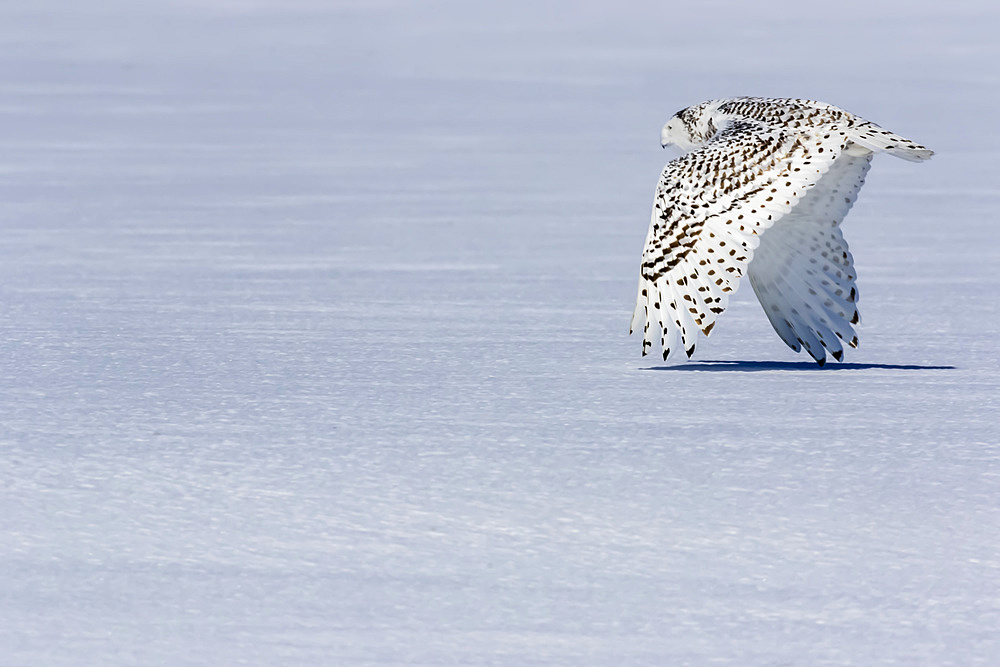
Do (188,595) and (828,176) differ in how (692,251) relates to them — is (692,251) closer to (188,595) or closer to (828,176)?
(828,176)

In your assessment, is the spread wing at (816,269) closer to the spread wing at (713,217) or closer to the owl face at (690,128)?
the spread wing at (713,217)

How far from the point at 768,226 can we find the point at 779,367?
25.6 inches

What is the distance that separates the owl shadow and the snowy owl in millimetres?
58

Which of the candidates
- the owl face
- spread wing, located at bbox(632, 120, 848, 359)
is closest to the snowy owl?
spread wing, located at bbox(632, 120, 848, 359)

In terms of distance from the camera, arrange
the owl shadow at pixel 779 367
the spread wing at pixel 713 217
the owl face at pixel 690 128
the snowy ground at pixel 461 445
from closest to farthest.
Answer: the snowy ground at pixel 461 445 < the spread wing at pixel 713 217 < the owl shadow at pixel 779 367 < the owl face at pixel 690 128

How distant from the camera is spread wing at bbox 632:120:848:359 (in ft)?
21.5

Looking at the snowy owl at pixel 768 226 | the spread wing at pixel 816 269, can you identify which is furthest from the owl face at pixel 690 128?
the spread wing at pixel 816 269

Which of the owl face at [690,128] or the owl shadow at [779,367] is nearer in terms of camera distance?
the owl shadow at [779,367]

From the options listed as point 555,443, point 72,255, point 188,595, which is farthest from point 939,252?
point 188,595

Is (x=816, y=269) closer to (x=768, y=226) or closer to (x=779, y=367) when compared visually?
(x=779, y=367)

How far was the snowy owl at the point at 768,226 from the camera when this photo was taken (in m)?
6.56

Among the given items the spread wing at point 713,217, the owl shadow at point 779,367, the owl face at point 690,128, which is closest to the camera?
the spread wing at point 713,217

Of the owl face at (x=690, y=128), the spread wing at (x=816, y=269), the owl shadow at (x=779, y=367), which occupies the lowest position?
the owl shadow at (x=779, y=367)

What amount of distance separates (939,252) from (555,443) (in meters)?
4.42
